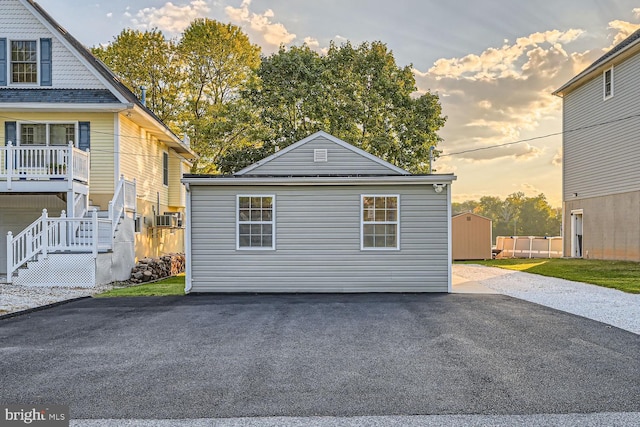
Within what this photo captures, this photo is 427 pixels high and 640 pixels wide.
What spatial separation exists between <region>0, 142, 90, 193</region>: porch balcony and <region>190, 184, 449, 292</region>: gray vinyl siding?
4057mm

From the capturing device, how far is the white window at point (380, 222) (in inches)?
460

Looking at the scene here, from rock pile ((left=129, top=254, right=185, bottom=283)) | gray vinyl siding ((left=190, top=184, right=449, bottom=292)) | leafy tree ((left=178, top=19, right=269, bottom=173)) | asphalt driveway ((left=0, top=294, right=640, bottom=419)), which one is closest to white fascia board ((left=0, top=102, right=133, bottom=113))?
gray vinyl siding ((left=190, top=184, right=449, bottom=292))

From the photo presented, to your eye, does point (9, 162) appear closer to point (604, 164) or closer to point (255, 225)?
point (255, 225)

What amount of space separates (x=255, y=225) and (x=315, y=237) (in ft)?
4.98

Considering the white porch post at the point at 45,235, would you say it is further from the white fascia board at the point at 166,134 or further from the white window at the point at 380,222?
the white window at the point at 380,222

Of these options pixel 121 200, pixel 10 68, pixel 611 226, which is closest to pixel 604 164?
pixel 611 226

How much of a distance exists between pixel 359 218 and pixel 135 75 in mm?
21250

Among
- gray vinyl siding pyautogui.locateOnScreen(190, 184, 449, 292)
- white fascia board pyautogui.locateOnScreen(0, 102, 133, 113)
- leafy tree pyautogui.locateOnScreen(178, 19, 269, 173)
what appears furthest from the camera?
leafy tree pyautogui.locateOnScreen(178, 19, 269, 173)

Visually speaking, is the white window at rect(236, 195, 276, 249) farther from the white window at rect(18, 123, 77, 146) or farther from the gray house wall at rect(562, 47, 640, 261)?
the gray house wall at rect(562, 47, 640, 261)

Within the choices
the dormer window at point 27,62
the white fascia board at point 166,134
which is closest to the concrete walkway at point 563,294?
the white fascia board at point 166,134

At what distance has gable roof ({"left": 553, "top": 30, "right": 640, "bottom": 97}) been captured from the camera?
1723cm

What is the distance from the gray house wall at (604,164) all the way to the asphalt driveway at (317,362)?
39.2ft

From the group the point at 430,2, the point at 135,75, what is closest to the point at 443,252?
the point at 430,2

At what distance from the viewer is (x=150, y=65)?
27.6 m
